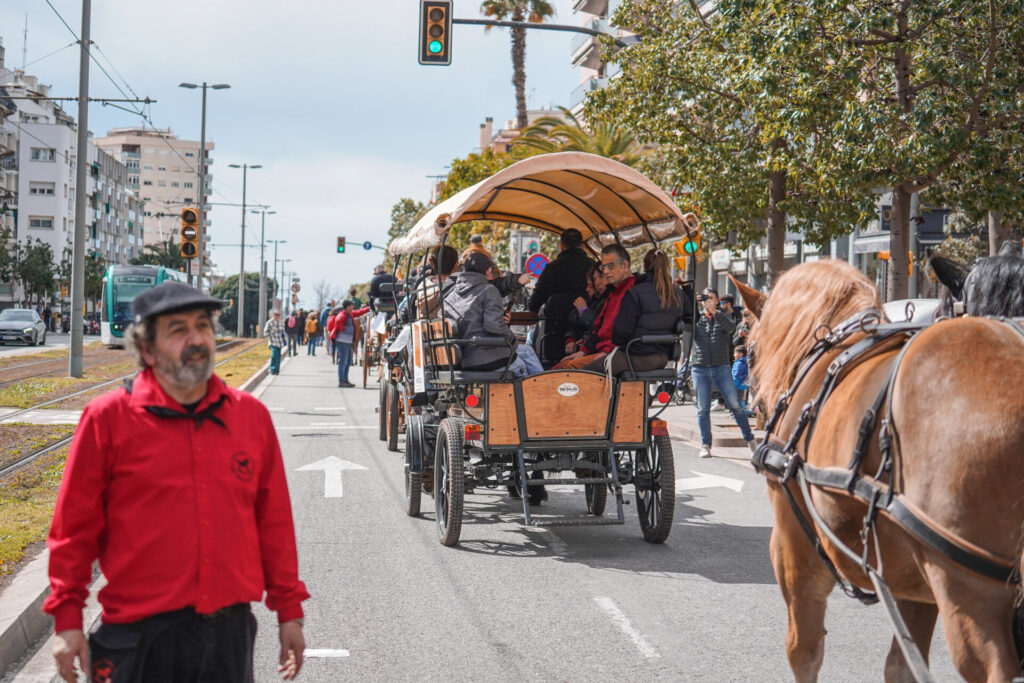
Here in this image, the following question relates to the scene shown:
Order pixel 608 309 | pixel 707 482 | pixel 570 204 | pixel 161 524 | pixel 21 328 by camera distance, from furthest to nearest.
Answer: pixel 21 328, pixel 707 482, pixel 570 204, pixel 608 309, pixel 161 524

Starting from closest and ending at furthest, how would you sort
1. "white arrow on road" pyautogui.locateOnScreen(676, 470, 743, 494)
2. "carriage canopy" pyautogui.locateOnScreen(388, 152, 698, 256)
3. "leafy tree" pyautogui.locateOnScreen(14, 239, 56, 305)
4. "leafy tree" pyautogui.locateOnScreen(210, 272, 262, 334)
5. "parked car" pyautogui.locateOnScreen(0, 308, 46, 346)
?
"carriage canopy" pyautogui.locateOnScreen(388, 152, 698, 256) < "white arrow on road" pyautogui.locateOnScreen(676, 470, 743, 494) < "parked car" pyautogui.locateOnScreen(0, 308, 46, 346) < "leafy tree" pyautogui.locateOnScreen(14, 239, 56, 305) < "leafy tree" pyautogui.locateOnScreen(210, 272, 262, 334)

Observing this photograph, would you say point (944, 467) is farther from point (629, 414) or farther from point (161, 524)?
point (629, 414)

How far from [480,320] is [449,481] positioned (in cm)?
125

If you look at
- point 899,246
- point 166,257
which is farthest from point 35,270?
point 899,246

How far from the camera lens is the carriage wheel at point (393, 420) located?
13.1m

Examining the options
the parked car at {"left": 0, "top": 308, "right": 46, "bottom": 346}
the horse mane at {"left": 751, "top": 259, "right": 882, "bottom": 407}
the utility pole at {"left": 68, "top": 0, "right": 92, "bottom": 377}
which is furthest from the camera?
the parked car at {"left": 0, "top": 308, "right": 46, "bottom": 346}

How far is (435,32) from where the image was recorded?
1505 centimetres

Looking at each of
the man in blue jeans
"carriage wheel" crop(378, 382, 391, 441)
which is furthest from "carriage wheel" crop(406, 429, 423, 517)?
"carriage wheel" crop(378, 382, 391, 441)

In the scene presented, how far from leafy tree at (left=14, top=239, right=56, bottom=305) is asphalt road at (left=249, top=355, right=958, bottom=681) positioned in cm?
7187

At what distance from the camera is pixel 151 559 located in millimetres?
2916

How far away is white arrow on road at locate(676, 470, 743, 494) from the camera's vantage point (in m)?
11.2

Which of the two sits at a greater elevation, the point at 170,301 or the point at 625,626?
the point at 170,301

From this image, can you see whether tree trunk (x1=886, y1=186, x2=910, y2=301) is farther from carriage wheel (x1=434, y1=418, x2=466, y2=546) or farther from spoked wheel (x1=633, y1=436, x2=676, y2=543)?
carriage wheel (x1=434, y1=418, x2=466, y2=546)

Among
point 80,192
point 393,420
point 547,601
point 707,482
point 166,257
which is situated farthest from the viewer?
point 166,257
